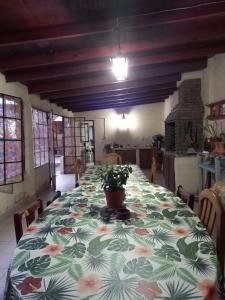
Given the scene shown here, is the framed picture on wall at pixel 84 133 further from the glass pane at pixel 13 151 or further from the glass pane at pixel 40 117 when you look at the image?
the glass pane at pixel 13 151

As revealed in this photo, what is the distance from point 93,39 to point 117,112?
267 inches

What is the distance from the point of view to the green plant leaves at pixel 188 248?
1.12 metres

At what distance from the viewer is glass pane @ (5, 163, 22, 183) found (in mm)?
4027

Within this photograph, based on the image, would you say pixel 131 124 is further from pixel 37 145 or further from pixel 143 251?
pixel 143 251

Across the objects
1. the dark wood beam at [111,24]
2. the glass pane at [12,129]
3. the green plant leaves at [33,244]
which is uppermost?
the dark wood beam at [111,24]

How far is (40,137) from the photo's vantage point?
6.12 metres

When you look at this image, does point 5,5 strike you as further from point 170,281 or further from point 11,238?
point 11,238

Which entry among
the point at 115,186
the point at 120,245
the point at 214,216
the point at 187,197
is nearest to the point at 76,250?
the point at 120,245

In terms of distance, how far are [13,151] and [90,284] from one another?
3.70 m

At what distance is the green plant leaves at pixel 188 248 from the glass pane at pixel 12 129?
350 cm

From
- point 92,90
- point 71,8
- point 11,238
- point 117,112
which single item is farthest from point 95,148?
point 71,8

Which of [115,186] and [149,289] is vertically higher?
[115,186]

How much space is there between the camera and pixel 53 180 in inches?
238

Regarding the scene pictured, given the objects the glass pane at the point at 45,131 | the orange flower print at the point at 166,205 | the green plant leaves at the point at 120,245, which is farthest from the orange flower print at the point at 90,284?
the glass pane at the point at 45,131
